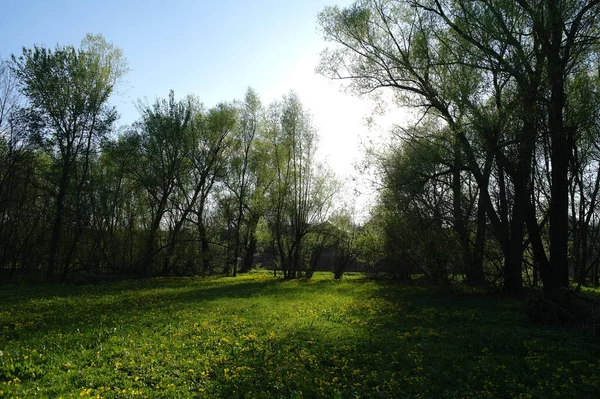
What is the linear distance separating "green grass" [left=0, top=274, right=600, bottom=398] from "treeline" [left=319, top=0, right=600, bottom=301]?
3.45m

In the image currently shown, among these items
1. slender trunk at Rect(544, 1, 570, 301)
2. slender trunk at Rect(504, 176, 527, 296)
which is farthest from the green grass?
slender trunk at Rect(504, 176, 527, 296)

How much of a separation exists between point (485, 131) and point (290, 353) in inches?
455

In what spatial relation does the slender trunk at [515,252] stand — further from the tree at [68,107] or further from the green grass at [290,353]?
the tree at [68,107]

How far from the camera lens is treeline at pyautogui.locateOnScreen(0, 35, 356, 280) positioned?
25219mm

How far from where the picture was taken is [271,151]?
34.8 metres

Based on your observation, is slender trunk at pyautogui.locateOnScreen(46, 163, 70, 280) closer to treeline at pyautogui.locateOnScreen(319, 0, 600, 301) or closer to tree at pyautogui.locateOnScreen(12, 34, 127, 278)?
tree at pyautogui.locateOnScreen(12, 34, 127, 278)

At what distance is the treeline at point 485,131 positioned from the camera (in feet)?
42.7

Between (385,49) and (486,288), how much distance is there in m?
13.2

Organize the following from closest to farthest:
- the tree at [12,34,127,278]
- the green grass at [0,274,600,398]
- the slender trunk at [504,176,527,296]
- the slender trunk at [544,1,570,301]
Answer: the green grass at [0,274,600,398]
the slender trunk at [544,1,570,301]
the slender trunk at [504,176,527,296]
the tree at [12,34,127,278]

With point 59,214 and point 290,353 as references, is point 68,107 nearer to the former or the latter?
point 59,214

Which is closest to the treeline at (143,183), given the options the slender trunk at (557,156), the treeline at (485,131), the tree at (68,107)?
the tree at (68,107)

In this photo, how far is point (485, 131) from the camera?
14.9 metres

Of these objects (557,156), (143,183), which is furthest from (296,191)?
(557,156)

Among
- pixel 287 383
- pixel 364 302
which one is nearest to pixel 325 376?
pixel 287 383
